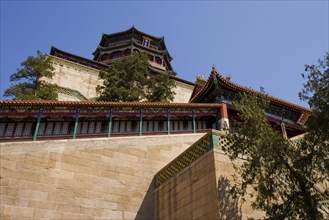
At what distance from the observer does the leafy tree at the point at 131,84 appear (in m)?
20.4

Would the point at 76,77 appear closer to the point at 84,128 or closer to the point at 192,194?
the point at 84,128

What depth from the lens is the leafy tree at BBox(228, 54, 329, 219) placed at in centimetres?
658

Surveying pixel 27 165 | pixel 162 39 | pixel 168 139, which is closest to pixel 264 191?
pixel 168 139

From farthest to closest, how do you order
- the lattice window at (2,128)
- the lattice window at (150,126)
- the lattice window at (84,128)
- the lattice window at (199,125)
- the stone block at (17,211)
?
the lattice window at (199,125), the lattice window at (150,126), the lattice window at (84,128), the lattice window at (2,128), the stone block at (17,211)

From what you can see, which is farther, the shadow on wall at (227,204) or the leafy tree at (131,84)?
the leafy tree at (131,84)

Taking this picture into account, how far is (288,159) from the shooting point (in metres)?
7.27

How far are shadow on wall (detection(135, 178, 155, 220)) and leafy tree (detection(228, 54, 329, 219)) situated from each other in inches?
149

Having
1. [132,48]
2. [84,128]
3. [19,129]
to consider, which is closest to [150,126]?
[84,128]

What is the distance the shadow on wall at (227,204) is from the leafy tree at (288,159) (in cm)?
22

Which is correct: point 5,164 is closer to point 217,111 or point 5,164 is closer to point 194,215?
point 194,215

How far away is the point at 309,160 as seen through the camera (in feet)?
22.1

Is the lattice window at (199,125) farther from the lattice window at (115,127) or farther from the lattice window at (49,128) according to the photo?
the lattice window at (49,128)

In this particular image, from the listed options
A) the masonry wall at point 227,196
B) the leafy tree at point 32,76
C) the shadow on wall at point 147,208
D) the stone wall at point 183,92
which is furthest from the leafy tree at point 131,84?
the masonry wall at point 227,196

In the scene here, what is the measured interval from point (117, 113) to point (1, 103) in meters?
4.13
